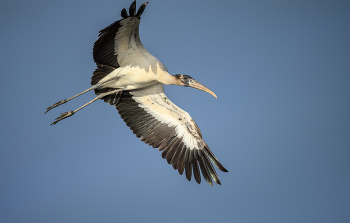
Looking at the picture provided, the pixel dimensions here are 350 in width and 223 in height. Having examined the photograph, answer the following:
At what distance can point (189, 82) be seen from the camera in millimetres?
10656

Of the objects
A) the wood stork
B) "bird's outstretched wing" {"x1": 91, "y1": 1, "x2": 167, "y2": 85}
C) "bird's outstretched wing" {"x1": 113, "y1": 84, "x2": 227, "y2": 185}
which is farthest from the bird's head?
"bird's outstretched wing" {"x1": 113, "y1": 84, "x2": 227, "y2": 185}

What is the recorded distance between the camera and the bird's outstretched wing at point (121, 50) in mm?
9408

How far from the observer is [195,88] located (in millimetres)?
10797

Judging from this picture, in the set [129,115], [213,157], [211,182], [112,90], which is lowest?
[211,182]

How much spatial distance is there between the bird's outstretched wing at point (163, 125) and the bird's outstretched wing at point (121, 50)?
113 cm

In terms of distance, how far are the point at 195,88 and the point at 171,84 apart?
2.60 feet

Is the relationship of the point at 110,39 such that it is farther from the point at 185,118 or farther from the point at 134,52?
the point at 185,118

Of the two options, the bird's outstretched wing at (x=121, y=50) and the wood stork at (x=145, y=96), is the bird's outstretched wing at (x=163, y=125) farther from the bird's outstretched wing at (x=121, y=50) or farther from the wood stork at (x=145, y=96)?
the bird's outstretched wing at (x=121, y=50)

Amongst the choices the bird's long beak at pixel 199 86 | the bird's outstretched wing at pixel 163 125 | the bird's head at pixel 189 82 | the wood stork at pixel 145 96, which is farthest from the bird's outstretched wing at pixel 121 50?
the bird's outstretched wing at pixel 163 125

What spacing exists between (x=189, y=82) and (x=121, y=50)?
2.26m

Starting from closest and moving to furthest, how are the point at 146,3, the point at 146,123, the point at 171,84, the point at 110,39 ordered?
the point at 146,3 < the point at 110,39 < the point at 171,84 < the point at 146,123

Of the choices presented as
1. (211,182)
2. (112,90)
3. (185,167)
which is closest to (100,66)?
(112,90)

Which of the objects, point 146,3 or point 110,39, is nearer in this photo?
point 146,3

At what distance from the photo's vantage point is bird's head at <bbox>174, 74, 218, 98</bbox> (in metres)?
10.6
